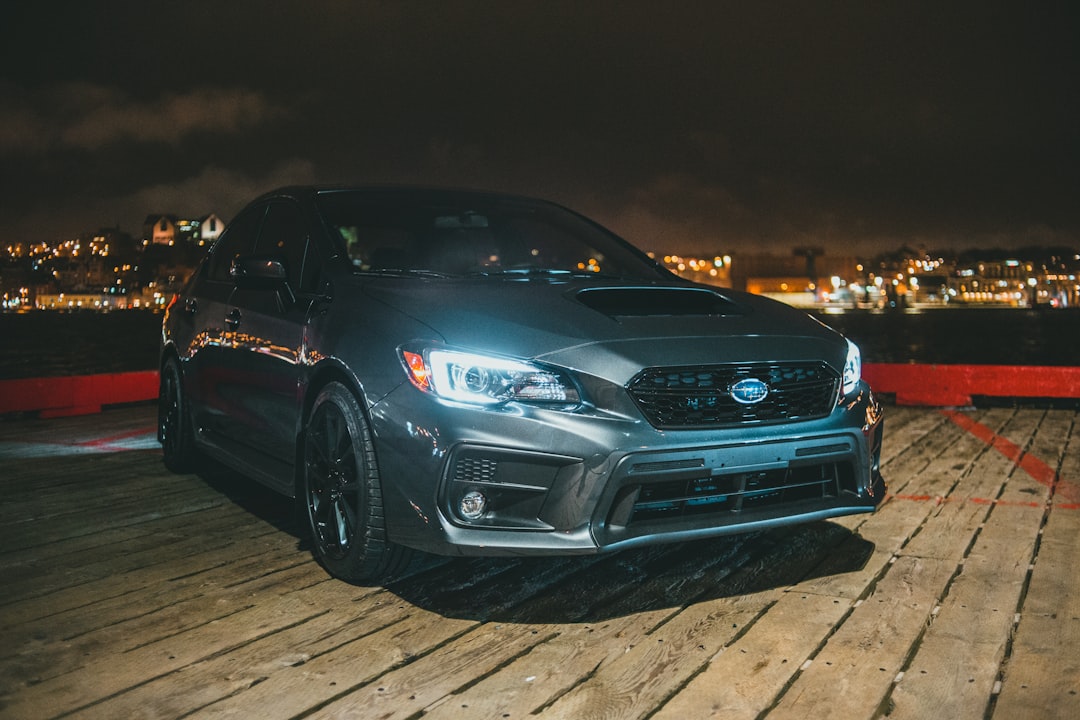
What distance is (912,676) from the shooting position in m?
2.74

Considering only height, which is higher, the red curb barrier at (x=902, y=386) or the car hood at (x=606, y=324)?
the car hood at (x=606, y=324)

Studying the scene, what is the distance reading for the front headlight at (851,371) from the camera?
12.0 feet

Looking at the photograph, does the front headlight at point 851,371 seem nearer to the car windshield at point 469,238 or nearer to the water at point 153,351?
the car windshield at point 469,238

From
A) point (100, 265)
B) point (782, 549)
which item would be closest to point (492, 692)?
point (782, 549)

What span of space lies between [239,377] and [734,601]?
250 centimetres

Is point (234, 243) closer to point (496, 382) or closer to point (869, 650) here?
point (496, 382)

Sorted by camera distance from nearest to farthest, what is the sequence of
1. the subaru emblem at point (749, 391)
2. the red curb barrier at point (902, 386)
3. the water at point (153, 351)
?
the subaru emblem at point (749, 391) → the red curb barrier at point (902, 386) → the water at point (153, 351)

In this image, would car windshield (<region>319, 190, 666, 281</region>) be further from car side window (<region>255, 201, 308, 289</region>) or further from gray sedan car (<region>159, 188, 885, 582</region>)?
car side window (<region>255, 201, 308, 289</region>)

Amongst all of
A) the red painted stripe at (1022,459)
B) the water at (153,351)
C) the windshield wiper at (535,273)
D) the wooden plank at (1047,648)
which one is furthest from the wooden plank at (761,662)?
the water at (153,351)

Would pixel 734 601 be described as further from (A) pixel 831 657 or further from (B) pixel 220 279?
(B) pixel 220 279

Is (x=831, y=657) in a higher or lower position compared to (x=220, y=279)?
lower

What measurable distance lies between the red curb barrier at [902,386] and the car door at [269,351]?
452cm

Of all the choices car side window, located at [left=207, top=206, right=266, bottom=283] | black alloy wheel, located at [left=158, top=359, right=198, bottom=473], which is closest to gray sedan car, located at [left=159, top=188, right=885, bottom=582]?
car side window, located at [left=207, top=206, right=266, bottom=283]

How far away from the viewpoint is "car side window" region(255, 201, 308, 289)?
14.0ft
